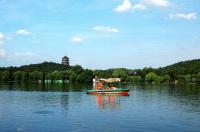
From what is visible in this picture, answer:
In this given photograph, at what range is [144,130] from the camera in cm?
4216

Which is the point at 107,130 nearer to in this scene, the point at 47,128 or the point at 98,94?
the point at 47,128

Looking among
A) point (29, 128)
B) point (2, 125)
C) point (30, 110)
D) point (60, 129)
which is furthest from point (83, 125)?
point (30, 110)

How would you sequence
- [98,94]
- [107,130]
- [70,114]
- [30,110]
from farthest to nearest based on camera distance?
[98,94]
[30,110]
[70,114]
[107,130]

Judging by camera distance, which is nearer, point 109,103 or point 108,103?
point 109,103

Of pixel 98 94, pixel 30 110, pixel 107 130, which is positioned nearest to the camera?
pixel 107 130

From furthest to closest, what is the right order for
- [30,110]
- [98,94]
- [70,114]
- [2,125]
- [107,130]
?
[98,94], [30,110], [70,114], [2,125], [107,130]

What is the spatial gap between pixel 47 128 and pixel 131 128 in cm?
946

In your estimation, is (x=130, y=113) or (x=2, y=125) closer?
(x=2, y=125)

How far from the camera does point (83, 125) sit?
1781 inches

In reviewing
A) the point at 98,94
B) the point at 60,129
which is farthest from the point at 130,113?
the point at 98,94

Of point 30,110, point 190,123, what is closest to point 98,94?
point 30,110

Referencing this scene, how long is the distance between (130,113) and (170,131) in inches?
627

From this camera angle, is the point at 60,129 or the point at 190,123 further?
the point at 190,123

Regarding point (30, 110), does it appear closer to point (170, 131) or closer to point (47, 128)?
point (47, 128)
